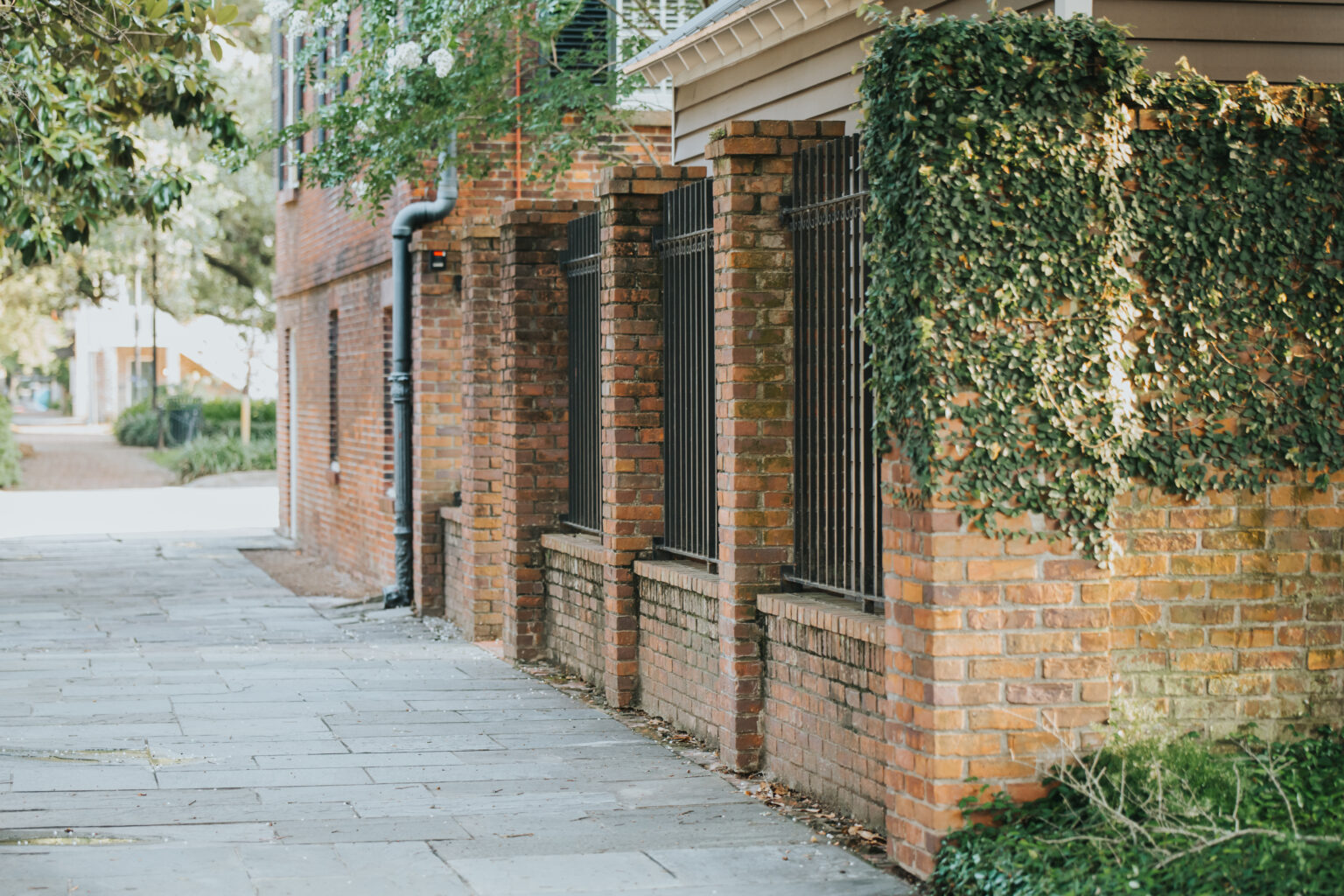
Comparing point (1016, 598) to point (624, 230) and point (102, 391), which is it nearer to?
point (624, 230)

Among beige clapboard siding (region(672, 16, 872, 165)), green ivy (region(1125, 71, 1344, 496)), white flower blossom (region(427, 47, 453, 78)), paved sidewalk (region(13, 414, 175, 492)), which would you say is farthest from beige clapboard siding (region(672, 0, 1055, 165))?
paved sidewalk (region(13, 414, 175, 492))

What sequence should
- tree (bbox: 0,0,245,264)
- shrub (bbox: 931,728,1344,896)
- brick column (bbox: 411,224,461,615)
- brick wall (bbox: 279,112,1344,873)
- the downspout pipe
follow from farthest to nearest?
the downspout pipe → brick column (bbox: 411,224,461,615) → tree (bbox: 0,0,245,264) → brick wall (bbox: 279,112,1344,873) → shrub (bbox: 931,728,1344,896)

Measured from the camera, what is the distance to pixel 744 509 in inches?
300

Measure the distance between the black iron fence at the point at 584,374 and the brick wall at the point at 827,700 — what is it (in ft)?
9.80

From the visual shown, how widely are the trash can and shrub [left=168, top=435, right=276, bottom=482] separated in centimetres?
852

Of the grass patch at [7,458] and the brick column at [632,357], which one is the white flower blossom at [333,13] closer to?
the brick column at [632,357]

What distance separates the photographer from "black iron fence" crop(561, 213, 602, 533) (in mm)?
10406

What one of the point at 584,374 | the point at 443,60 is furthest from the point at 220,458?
the point at 584,374

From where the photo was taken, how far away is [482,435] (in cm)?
1234

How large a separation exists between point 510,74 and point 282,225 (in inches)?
340

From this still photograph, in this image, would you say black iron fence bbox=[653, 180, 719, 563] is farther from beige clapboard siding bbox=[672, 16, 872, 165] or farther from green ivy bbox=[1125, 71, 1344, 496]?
green ivy bbox=[1125, 71, 1344, 496]

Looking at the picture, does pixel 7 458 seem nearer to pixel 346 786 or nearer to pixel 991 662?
pixel 346 786

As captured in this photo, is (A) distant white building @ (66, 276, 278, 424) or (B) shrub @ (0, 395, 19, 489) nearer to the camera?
(B) shrub @ (0, 395, 19, 489)

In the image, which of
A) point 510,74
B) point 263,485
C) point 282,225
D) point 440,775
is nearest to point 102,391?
point 263,485
